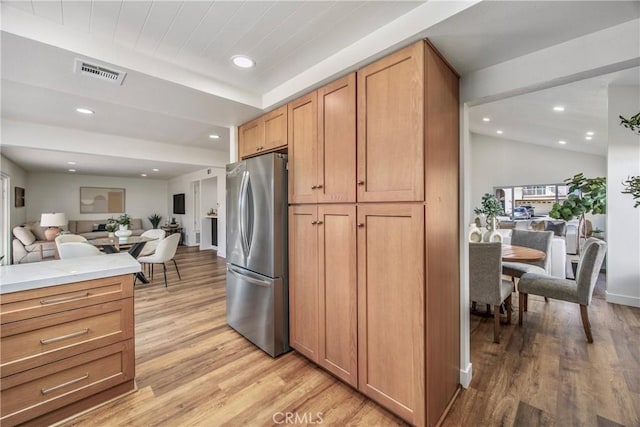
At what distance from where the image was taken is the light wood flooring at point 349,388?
1.61 m

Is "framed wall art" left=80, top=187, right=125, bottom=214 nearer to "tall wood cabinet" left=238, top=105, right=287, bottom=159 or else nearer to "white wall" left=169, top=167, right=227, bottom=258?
"white wall" left=169, top=167, right=227, bottom=258

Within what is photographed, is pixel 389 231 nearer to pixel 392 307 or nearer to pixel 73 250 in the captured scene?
pixel 392 307

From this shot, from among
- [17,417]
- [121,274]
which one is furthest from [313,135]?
[17,417]

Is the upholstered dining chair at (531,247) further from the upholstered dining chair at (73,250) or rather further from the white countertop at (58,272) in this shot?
the upholstered dining chair at (73,250)

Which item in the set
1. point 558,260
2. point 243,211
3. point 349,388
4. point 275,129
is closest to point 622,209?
point 558,260

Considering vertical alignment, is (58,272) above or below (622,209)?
below

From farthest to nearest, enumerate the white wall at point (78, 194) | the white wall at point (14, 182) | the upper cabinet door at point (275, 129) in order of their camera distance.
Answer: the white wall at point (78, 194), the white wall at point (14, 182), the upper cabinet door at point (275, 129)

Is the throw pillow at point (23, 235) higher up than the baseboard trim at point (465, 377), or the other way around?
the throw pillow at point (23, 235)

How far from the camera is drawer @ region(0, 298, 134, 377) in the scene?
1.44 m

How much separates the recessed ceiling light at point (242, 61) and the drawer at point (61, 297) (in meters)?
1.72

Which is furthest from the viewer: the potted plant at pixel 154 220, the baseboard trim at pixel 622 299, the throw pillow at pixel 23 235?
the potted plant at pixel 154 220

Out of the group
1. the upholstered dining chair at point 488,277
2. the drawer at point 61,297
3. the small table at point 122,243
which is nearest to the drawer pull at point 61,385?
the drawer at point 61,297

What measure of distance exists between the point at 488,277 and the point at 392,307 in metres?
1.58

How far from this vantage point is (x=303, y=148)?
7.00ft
